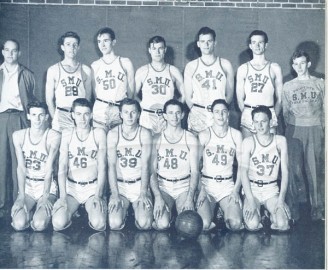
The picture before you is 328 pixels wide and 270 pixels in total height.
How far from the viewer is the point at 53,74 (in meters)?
3.29

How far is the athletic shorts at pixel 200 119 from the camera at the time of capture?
330 cm

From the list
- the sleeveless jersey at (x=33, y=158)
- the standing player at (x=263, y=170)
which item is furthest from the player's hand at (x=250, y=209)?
the sleeveless jersey at (x=33, y=158)

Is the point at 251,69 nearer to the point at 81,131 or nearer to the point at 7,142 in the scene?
the point at 81,131

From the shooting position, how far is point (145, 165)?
3236 millimetres

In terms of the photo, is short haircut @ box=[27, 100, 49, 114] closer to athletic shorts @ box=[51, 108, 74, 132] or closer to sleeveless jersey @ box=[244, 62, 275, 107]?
athletic shorts @ box=[51, 108, 74, 132]

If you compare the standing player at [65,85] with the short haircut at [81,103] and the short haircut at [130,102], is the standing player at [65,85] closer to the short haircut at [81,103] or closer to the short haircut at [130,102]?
the short haircut at [81,103]

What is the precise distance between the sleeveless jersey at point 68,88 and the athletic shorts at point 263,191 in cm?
128

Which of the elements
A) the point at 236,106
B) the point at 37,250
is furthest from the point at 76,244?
the point at 236,106

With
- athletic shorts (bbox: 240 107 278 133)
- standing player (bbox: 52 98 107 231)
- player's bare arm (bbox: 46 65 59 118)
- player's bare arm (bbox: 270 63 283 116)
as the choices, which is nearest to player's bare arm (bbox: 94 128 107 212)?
standing player (bbox: 52 98 107 231)

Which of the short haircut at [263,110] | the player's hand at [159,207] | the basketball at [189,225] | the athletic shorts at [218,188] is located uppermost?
the short haircut at [263,110]

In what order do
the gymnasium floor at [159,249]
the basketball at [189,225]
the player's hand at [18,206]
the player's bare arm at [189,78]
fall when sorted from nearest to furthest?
1. the gymnasium floor at [159,249]
2. the basketball at [189,225]
3. the player's hand at [18,206]
4. the player's bare arm at [189,78]

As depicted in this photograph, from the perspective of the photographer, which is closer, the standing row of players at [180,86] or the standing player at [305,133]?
the standing player at [305,133]

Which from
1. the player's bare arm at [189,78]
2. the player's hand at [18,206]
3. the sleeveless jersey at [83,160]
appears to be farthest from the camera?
the player's bare arm at [189,78]

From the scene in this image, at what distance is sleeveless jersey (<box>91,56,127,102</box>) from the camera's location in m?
3.32
